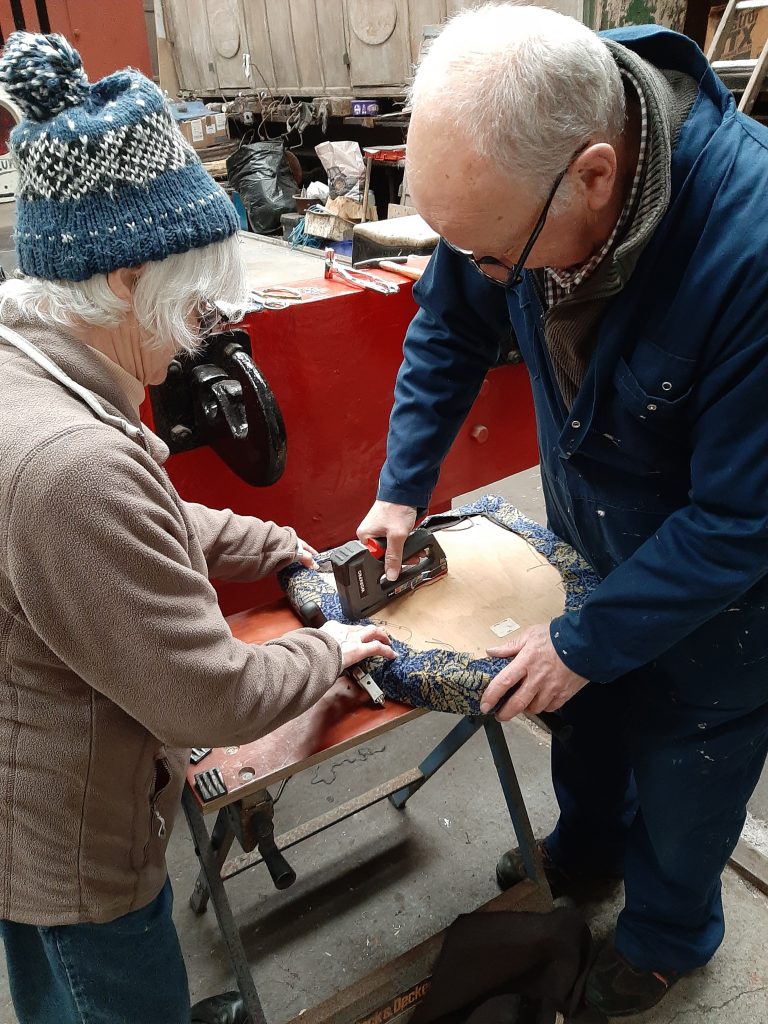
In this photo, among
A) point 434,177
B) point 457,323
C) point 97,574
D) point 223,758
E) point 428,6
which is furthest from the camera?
point 428,6

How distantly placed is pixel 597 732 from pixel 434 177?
1266mm

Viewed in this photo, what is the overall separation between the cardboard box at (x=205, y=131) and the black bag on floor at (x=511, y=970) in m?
3.46

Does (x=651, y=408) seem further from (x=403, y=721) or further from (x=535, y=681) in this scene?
(x=403, y=721)

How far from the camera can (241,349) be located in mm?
1636

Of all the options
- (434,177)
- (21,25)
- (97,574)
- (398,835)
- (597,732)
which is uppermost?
(21,25)

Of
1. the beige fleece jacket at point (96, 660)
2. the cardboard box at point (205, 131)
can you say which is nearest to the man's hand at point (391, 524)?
the beige fleece jacket at point (96, 660)

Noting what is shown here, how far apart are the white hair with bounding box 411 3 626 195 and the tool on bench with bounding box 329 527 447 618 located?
0.68m

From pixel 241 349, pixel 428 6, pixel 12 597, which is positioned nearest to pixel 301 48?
pixel 428 6

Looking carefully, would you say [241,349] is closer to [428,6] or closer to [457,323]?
[457,323]

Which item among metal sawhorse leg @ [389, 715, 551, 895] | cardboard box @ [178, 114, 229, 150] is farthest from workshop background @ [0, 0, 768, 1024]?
cardboard box @ [178, 114, 229, 150]

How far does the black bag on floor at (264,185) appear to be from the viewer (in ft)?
17.9

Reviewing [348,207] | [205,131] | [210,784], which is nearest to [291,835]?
[210,784]

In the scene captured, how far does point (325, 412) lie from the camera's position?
77.6 inches

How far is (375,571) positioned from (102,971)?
0.74 meters
